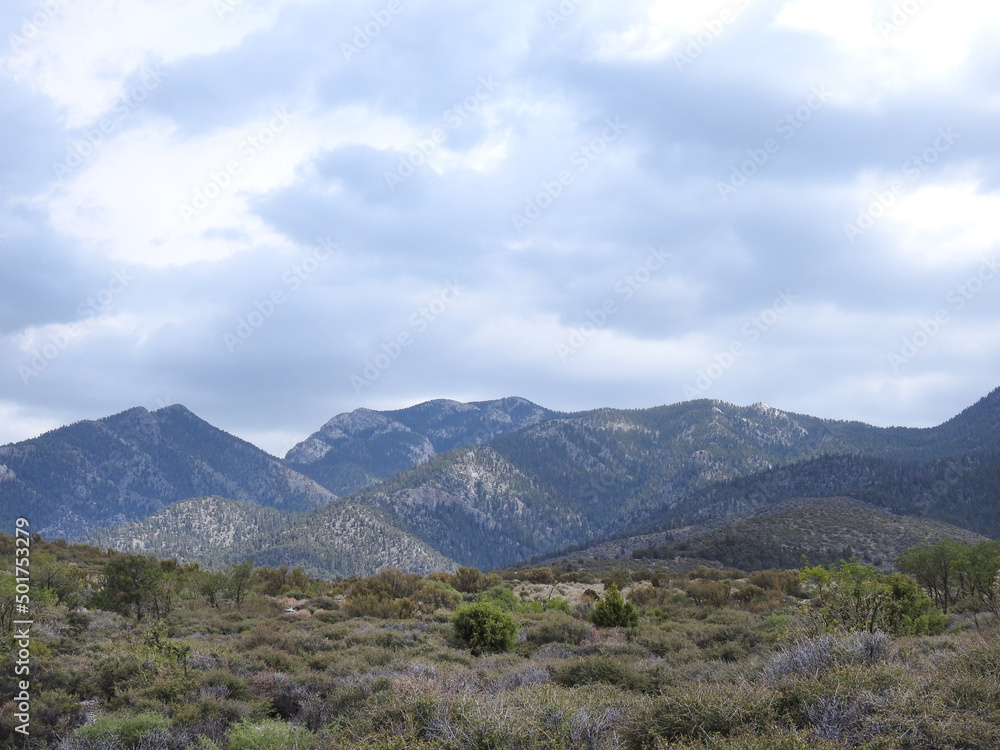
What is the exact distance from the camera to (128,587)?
25.7 m

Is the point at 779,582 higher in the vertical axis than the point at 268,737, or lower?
lower

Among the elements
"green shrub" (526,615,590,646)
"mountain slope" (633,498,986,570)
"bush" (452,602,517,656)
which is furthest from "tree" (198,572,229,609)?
"mountain slope" (633,498,986,570)

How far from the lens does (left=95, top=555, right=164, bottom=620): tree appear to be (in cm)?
2561

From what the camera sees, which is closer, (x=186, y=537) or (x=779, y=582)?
(x=779, y=582)

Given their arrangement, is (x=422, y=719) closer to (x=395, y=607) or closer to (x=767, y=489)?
(x=395, y=607)

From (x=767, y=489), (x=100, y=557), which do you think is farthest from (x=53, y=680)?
(x=767, y=489)

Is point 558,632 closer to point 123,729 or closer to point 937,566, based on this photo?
point 123,729

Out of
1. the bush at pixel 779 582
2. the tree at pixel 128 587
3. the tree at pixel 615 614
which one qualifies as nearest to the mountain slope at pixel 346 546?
the bush at pixel 779 582

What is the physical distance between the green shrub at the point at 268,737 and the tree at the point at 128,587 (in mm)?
18475

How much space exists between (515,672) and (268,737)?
16.2 feet

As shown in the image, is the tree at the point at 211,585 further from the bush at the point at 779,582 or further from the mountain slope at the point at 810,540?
the mountain slope at the point at 810,540

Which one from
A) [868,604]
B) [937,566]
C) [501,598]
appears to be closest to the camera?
[868,604]
